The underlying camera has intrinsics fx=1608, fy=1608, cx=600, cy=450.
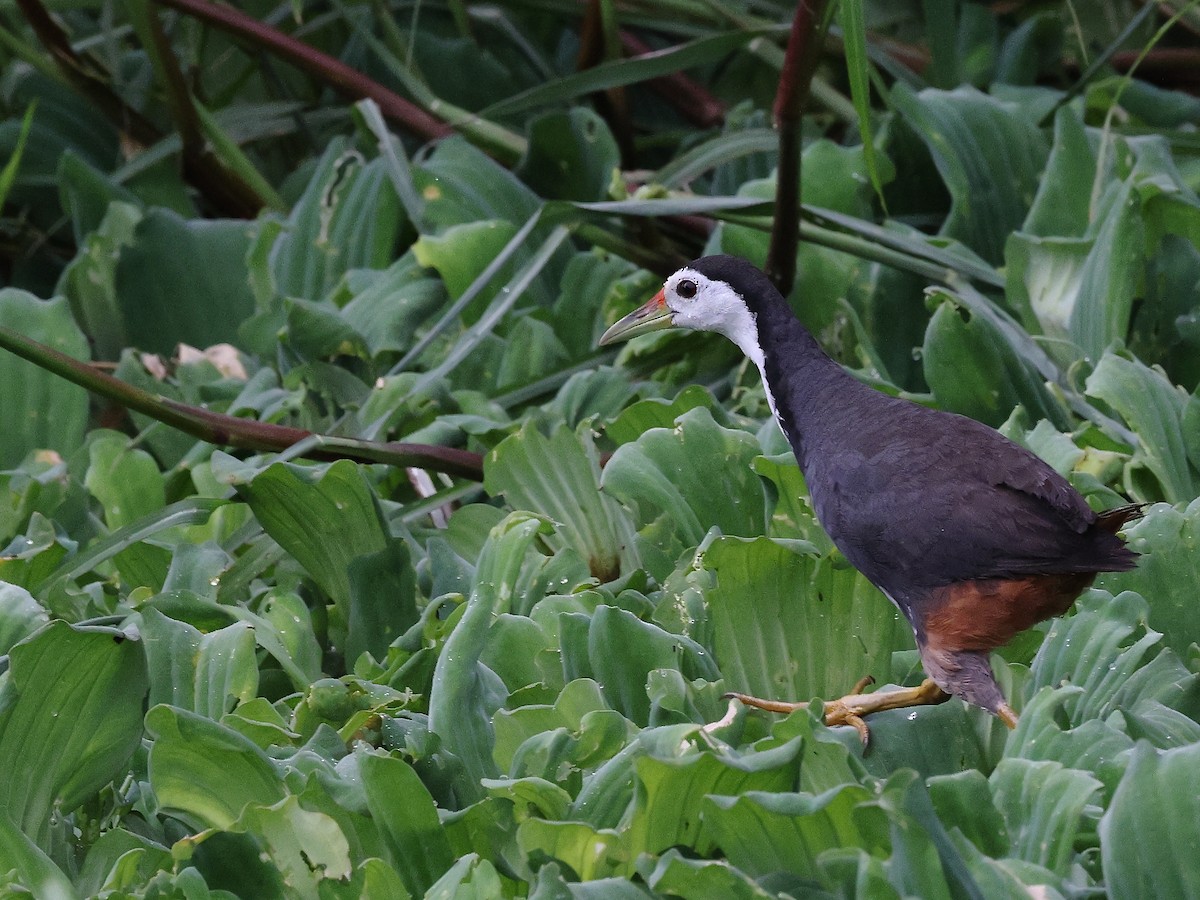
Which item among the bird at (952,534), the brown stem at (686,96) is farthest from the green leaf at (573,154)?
A: the bird at (952,534)

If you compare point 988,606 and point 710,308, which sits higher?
point 710,308

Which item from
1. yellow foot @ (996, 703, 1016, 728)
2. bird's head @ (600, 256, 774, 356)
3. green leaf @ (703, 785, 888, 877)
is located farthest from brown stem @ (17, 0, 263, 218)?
green leaf @ (703, 785, 888, 877)

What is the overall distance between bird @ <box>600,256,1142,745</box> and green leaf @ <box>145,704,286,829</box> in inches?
20.1

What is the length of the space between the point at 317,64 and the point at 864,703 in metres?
2.26

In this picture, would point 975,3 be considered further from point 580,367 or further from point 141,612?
point 141,612

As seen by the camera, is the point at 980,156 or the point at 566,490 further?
the point at 980,156

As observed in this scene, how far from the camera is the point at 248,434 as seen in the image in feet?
8.00

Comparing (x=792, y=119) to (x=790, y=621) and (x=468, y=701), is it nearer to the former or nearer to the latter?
(x=790, y=621)

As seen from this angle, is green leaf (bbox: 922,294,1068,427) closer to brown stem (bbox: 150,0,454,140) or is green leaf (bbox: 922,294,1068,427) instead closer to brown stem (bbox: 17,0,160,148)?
brown stem (bbox: 150,0,454,140)

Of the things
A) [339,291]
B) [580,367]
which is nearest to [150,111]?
[339,291]

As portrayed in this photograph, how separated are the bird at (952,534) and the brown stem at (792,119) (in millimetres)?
561

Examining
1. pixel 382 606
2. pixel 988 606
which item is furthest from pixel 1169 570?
pixel 382 606

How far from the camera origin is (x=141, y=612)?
6.70ft

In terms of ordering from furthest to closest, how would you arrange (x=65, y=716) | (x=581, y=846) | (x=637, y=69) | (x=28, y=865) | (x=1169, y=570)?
(x=637, y=69) → (x=1169, y=570) → (x=65, y=716) → (x=28, y=865) → (x=581, y=846)
